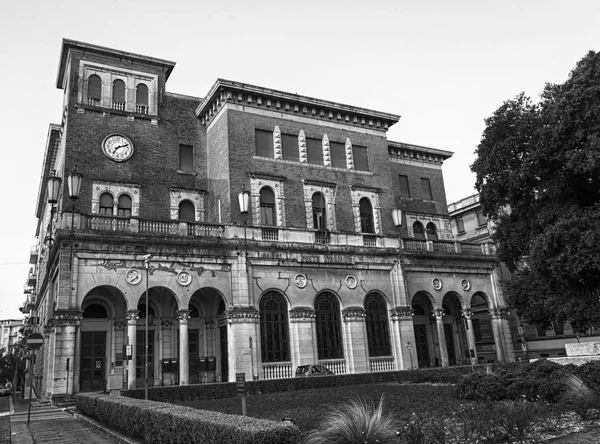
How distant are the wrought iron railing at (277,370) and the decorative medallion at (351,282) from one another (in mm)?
6513

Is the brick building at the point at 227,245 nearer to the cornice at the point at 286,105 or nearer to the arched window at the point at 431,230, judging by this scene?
the cornice at the point at 286,105

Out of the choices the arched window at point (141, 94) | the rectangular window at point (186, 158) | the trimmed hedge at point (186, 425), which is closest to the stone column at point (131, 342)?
the trimmed hedge at point (186, 425)

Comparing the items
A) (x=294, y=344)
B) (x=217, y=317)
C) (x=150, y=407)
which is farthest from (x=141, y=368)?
(x=150, y=407)

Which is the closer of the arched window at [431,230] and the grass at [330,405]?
the grass at [330,405]

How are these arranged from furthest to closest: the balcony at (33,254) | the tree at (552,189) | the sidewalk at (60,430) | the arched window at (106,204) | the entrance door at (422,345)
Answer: the balcony at (33,254) → the entrance door at (422,345) → the arched window at (106,204) → the tree at (552,189) → the sidewalk at (60,430)

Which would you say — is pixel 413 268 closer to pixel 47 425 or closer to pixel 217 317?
pixel 217 317

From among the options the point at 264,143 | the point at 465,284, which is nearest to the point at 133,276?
the point at 264,143

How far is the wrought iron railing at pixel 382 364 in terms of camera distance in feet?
107

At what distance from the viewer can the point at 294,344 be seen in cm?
3081

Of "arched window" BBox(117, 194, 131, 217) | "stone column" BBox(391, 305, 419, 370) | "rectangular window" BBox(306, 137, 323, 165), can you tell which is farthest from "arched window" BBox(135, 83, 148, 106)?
"stone column" BBox(391, 305, 419, 370)

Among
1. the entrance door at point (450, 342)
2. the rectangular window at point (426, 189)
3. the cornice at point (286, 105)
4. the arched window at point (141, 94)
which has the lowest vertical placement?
the entrance door at point (450, 342)

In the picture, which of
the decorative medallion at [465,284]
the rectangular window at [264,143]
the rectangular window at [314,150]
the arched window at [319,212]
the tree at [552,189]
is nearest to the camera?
the tree at [552,189]

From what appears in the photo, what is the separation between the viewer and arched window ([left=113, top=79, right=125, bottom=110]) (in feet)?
112

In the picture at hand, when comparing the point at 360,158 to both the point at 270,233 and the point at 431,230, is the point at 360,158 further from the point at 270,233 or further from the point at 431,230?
the point at 270,233
